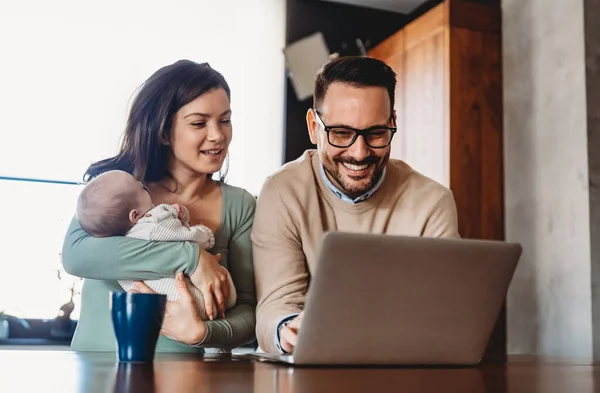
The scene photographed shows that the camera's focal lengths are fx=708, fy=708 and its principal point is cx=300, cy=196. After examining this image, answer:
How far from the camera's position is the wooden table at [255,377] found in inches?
28.7

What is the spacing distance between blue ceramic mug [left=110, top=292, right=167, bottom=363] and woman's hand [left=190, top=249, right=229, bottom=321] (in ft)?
1.09

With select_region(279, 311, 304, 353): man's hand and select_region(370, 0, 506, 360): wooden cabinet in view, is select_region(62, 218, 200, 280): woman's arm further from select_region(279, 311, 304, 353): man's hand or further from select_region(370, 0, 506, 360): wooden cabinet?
select_region(370, 0, 506, 360): wooden cabinet

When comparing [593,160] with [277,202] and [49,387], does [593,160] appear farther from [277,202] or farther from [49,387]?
[49,387]

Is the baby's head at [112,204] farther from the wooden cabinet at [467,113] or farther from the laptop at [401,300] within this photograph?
the wooden cabinet at [467,113]

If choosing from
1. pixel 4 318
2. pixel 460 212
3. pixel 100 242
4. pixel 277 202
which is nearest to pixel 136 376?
pixel 100 242

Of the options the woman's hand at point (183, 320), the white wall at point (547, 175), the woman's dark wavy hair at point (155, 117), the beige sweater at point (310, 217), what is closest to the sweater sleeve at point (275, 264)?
the beige sweater at point (310, 217)

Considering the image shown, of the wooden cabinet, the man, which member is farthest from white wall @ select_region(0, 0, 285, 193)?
the man

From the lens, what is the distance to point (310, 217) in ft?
5.08

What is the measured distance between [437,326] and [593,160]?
5.36ft

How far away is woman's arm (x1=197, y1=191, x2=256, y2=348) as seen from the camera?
1329mm

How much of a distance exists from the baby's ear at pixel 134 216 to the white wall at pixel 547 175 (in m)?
1.64

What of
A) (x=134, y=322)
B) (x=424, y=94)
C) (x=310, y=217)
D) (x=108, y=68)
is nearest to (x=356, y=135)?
(x=310, y=217)

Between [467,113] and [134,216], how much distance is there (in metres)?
1.86

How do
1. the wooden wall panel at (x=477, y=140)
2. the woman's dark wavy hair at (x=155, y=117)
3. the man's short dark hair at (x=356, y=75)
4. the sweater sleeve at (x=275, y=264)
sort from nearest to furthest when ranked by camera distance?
the sweater sleeve at (x=275, y=264)
the woman's dark wavy hair at (x=155, y=117)
the man's short dark hair at (x=356, y=75)
the wooden wall panel at (x=477, y=140)
